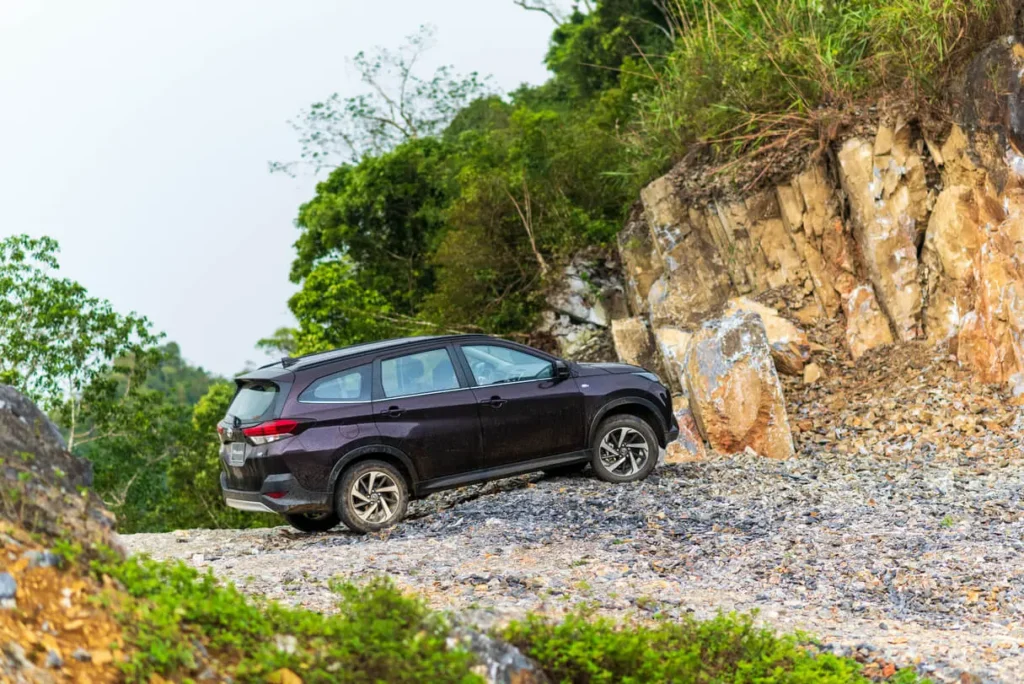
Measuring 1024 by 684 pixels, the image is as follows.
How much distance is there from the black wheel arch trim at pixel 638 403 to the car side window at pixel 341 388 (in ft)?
8.13

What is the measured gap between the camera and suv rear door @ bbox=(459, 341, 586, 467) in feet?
36.2

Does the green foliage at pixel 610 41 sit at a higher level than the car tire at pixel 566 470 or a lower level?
higher

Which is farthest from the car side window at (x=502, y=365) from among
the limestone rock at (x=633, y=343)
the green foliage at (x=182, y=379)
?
the green foliage at (x=182, y=379)

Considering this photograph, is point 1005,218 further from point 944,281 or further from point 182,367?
point 182,367

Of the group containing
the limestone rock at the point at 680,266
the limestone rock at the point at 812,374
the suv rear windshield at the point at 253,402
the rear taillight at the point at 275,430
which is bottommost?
the limestone rock at the point at 812,374

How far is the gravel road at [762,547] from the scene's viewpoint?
24.3 feet

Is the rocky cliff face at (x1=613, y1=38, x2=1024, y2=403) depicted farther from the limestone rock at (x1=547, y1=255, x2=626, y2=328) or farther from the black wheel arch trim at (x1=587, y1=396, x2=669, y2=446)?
the black wheel arch trim at (x1=587, y1=396, x2=669, y2=446)

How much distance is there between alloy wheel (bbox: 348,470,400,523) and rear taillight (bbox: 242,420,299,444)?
2.56 ft

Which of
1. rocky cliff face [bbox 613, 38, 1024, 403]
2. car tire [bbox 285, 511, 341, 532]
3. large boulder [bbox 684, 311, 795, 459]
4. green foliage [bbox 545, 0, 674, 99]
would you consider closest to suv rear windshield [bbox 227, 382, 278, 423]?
car tire [bbox 285, 511, 341, 532]

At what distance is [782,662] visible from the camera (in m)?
6.00

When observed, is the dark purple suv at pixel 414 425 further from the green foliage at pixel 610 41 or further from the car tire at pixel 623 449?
the green foliage at pixel 610 41

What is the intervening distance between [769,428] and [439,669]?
1010 cm

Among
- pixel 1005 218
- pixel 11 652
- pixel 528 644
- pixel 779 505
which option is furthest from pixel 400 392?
pixel 1005 218

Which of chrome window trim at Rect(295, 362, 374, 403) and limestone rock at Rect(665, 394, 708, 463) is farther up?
chrome window trim at Rect(295, 362, 374, 403)
